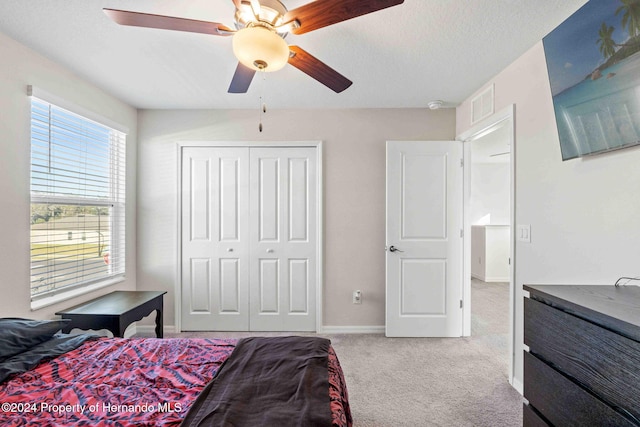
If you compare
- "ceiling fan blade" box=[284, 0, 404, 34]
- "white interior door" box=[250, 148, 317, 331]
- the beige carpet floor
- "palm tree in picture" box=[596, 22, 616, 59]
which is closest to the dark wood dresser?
the beige carpet floor

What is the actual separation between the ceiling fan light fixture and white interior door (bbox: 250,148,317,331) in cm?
185

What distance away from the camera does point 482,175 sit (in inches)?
241

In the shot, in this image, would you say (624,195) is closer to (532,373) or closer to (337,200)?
(532,373)

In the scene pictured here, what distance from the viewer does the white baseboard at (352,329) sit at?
3180 mm

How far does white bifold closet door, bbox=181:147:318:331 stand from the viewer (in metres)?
3.19

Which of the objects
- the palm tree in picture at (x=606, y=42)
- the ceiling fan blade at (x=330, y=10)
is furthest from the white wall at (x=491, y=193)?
the ceiling fan blade at (x=330, y=10)

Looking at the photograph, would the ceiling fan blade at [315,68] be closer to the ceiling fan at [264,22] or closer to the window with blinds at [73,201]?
the ceiling fan at [264,22]

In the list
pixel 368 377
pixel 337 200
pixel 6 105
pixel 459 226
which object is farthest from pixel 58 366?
pixel 459 226

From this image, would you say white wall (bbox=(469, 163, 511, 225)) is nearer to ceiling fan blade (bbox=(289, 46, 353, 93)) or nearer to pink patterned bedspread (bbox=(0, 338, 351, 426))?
ceiling fan blade (bbox=(289, 46, 353, 93))

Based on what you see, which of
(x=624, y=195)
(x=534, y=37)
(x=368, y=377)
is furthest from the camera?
(x=368, y=377)

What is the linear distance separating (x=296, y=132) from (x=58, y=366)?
2.64 meters

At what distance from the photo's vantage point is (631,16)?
4.15 feet

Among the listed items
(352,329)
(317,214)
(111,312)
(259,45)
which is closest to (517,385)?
(352,329)

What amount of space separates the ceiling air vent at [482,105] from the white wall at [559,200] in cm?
9
